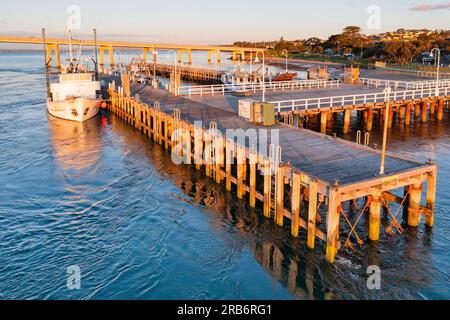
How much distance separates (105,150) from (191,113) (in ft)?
22.9

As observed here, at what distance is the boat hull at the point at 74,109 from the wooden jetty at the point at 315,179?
18.1m

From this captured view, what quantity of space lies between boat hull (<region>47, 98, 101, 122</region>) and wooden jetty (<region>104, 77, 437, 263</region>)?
1815 cm

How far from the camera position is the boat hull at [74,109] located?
144 ft

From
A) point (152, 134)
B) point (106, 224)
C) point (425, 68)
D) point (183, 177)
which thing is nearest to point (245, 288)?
point (106, 224)

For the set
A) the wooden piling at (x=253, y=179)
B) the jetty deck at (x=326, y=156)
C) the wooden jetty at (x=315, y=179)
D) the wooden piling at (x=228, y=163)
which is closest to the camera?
the wooden jetty at (x=315, y=179)

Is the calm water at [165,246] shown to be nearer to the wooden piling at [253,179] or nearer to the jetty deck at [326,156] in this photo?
the wooden piling at [253,179]

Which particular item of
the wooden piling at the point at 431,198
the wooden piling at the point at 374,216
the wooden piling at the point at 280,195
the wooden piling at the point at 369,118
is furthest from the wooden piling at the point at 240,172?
the wooden piling at the point at 369,118

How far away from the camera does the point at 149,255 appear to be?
55.9 feet

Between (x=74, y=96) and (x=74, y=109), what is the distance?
374 cm

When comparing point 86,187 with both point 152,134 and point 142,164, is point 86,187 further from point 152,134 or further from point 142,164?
point 152,134

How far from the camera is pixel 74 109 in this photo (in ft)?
144

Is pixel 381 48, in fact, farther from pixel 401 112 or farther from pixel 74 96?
pixel 74 96

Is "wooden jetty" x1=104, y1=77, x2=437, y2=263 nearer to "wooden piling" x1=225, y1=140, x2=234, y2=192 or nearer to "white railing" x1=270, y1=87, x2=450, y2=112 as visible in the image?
"wooden piling" x1=225, y1=140, x2=234, y2=192

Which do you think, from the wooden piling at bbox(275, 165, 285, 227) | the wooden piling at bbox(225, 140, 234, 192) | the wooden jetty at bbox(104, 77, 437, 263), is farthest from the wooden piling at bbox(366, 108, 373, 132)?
the wooden piling at bbox(275, 165, 285, 227)
